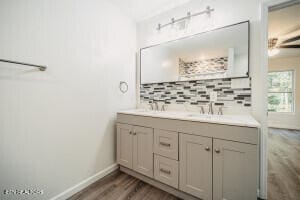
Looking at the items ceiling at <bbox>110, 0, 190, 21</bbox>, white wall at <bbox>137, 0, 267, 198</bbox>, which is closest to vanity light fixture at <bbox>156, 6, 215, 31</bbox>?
white wall at <bbox>137, 0, 267, 198</bbox>

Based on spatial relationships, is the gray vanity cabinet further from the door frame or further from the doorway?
the doorway

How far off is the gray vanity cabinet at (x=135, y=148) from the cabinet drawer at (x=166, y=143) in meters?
0.08

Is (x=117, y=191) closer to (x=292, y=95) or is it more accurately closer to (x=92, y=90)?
(x=92, y=90)

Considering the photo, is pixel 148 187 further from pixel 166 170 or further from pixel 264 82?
pixel 264 82

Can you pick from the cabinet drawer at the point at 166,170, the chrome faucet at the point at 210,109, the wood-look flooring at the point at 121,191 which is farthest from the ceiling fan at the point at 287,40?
the wood-look flooring at the point at 121,191

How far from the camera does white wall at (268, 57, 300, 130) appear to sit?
441cm

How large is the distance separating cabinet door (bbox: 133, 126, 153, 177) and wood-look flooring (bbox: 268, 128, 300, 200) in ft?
4.38

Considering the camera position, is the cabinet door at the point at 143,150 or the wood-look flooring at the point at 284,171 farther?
the cabinet door at the point at 143,150

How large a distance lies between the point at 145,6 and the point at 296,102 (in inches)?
221

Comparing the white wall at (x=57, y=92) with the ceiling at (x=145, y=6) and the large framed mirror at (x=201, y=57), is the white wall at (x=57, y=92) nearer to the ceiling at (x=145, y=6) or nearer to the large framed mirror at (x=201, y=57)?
the ceiling at (x=145, y=6)

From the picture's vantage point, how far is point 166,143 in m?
1.52

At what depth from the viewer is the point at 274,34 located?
2.79m

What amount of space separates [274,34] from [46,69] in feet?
13.1

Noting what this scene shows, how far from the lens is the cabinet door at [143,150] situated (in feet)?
5.37
